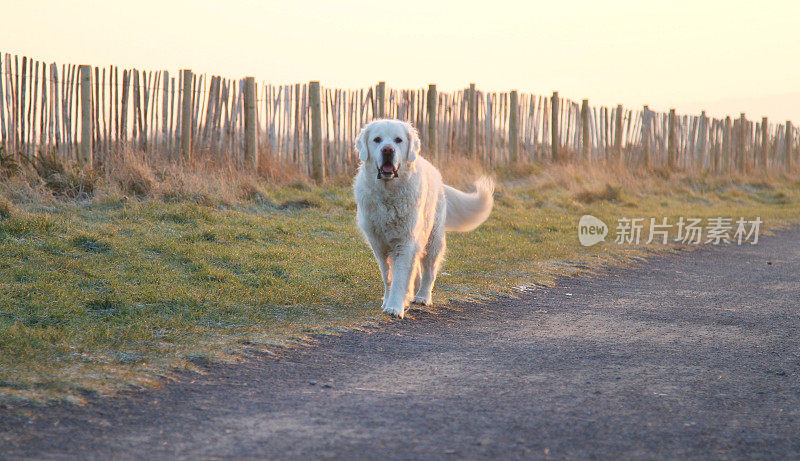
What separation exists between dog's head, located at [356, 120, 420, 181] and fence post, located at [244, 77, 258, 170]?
6.60m

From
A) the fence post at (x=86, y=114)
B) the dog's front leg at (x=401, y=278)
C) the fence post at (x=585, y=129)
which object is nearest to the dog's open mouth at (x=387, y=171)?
the dog's front leg at (x=401, y=278)

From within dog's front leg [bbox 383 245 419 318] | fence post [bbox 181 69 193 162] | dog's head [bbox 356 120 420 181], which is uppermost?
fence post [bbox 181 69 193 162]

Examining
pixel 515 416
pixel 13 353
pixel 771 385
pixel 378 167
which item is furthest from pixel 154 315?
pixel 771 385

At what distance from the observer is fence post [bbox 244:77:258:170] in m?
11.8

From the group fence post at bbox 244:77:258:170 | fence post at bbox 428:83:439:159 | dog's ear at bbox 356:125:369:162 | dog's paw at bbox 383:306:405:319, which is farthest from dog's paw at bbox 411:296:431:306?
fence post at bbox 428:83:439:159

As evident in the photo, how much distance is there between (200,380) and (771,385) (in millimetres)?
2894

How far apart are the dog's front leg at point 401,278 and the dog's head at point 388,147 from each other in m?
0.57

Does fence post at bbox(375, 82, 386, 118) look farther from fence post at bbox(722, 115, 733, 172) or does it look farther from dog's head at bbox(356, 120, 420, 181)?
fence post at bbox(722, 115, 733, 172)

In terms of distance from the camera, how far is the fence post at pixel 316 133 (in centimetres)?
1257

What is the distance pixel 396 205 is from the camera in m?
5.46

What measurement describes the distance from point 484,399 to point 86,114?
8.51 meters

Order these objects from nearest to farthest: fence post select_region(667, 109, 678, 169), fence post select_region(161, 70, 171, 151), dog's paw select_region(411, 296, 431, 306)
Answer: dog's paw select_region(411, 296, 431, 306) < fence post select_region(161, 70, 171, 151) < fence post select_region(667, 109, 678, 169)

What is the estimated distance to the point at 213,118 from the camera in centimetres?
1149

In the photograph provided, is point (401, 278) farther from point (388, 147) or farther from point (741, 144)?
point (741, 144)
